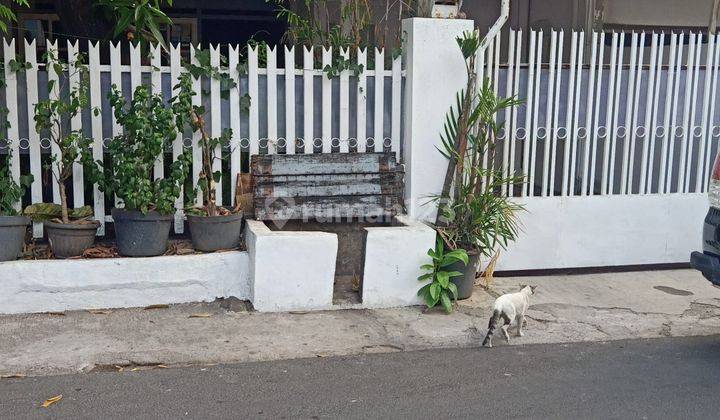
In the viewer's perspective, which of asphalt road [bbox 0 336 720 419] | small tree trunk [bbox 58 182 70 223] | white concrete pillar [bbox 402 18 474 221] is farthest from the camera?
white concrete pillar [bbox 402 18 474 221]

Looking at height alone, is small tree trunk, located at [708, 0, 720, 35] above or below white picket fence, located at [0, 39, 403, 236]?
above

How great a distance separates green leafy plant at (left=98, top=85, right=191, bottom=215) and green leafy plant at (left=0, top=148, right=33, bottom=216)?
59cm

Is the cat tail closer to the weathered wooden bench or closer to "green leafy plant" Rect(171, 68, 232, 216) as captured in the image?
the weathered wooden bench

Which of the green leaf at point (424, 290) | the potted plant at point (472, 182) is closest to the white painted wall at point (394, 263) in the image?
the green leaf at point (424, 290)

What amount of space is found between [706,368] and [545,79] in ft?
9.73

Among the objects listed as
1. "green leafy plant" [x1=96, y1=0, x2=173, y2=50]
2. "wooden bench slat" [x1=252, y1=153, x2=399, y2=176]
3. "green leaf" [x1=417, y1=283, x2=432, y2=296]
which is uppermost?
"green leafy plant" [x1=96, y1=0, x2=173, y2=50]

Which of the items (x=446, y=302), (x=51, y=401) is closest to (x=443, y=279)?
(x=446, y=302)

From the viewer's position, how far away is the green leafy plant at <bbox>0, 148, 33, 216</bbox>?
19.2 ft

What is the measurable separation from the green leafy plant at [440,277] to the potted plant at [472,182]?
10 centimetres

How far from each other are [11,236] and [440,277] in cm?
314

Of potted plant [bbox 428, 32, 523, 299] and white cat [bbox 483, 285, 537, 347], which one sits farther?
potted plant [bbox 428, 32, 523, 299]

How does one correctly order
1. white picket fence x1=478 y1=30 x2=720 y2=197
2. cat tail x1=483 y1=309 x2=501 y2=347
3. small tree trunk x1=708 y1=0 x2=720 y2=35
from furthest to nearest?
1. small tree trunk x1=708 y1=0 x2=720 y2=35
2. white picket fence x1=478 y1=30 x2=720 y2=197
3. cat tail x1=483 y1=309 x2=501 y2=347

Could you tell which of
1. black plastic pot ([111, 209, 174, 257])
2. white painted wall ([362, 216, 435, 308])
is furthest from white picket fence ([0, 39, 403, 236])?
white painted wall ([362, 216, 435, 308])

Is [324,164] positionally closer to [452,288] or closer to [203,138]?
[203,138]
